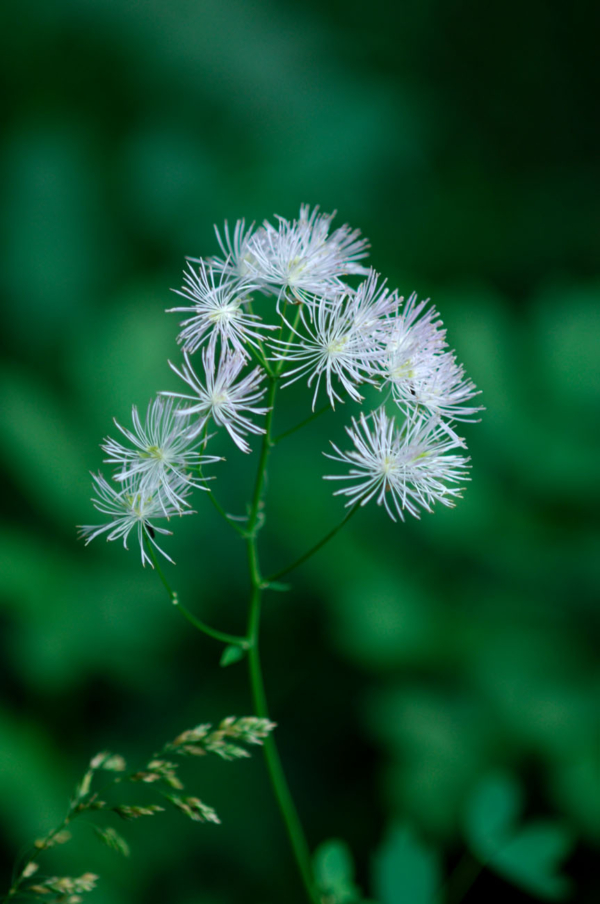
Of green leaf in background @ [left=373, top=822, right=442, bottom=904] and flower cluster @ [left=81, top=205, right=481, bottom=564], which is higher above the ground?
flower cluster @ [left=81, top=205, right=481, bottom=564]

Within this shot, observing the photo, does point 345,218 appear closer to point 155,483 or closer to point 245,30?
point 245,30

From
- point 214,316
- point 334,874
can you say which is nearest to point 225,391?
point 214,316

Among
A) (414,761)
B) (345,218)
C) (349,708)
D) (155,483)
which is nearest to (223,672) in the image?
(349,708)

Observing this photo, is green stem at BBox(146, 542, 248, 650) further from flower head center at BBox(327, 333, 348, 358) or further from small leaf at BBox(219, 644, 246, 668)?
flower head center at BBox(327, 333, 348, 358)

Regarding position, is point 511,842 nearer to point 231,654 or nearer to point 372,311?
point 231,654

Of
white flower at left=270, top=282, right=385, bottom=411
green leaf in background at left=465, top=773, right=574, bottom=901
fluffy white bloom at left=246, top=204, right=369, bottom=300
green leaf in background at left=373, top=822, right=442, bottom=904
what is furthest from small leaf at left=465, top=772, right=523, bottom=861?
fluffy white bloom at left=246, top=204, right=369, bottom=300

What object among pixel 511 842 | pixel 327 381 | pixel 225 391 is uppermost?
pixel 327 381
